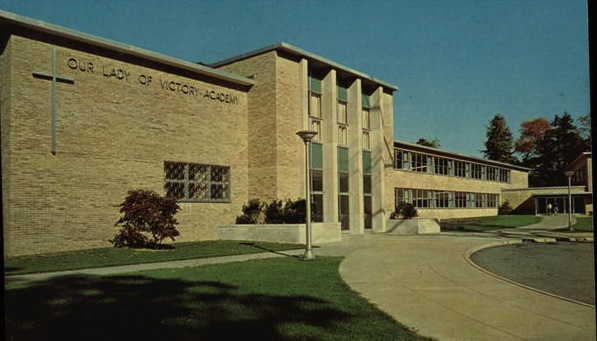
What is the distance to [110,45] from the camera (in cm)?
1781

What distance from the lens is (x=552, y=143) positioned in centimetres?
7294

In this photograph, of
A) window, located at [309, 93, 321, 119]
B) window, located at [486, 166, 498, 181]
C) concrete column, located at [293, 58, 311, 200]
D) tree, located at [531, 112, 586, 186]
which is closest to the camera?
concrete column, located at [293, 58, 311, 200]

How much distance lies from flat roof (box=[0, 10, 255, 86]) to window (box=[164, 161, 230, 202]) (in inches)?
Result: 163

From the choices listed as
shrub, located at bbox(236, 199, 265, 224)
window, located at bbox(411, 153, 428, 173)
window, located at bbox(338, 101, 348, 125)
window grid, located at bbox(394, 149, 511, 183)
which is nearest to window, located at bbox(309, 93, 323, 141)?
window, located at bbox(338, 101, 348, 125)

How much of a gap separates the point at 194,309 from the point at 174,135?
1451 centimetres

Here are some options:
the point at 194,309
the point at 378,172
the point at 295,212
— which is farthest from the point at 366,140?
the point at 194,309

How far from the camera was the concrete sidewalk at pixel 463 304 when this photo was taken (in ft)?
19.0

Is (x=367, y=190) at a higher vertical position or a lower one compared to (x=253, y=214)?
higher

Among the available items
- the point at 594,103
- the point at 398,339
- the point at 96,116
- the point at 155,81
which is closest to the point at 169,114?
the point at 155,81

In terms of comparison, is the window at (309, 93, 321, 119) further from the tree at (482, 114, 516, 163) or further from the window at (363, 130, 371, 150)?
the tree at (482, 114, 516, 163)

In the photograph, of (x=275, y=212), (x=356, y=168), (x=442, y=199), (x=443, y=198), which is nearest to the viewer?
(x=275, y=212)

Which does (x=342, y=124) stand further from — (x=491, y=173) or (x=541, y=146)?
(x=541, y=146)

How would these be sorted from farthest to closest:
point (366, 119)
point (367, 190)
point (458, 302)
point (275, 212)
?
1. point (366, 119)
2. point (367, 190)
3. point (275, 212)
4. point (458, 302)

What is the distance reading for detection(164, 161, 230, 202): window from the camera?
20.1 metres
